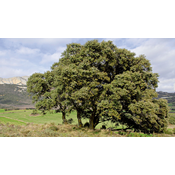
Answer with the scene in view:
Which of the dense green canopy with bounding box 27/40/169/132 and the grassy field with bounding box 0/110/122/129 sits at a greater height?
the dense green canopy with bounding box 27/40/169/132

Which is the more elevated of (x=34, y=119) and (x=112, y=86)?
(x=112, y=86)

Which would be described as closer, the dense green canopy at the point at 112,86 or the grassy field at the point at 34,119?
the dense green canopy at the point at 112,86

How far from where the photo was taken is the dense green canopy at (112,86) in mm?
10891

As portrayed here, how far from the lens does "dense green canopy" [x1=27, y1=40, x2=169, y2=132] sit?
35.7 ft

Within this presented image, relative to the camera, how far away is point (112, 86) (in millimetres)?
11148

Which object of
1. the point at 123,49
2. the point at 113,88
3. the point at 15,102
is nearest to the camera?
the point at 113,88

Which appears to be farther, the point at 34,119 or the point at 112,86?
the point at 34,119

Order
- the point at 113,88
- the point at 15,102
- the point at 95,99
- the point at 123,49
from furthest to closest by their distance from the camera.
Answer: the point at 15,102 → the point at 123,49 → the point at 95,99 → the point at 113,88

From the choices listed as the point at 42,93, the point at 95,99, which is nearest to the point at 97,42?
the point at 95,99

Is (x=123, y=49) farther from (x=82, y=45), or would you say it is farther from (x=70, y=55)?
(x=70, y=55)

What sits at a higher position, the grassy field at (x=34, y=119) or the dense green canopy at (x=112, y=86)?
the dense green canopy at (x=112, y=86)

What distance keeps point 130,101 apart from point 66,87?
7.23m

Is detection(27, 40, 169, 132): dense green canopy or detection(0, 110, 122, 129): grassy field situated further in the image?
detection(0, 110, 122, 129): grassy field

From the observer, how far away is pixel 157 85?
43.8ft
